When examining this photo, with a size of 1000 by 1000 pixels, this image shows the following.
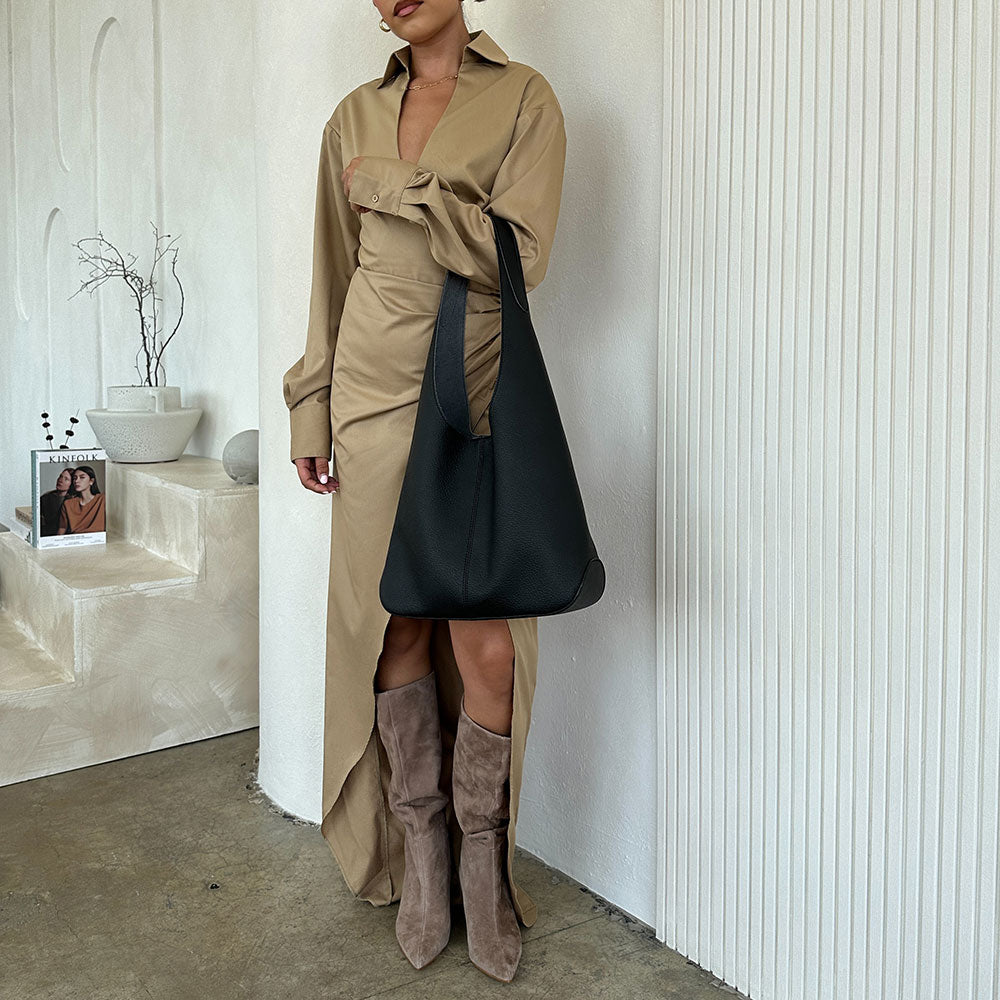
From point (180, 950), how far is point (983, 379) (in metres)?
1.54

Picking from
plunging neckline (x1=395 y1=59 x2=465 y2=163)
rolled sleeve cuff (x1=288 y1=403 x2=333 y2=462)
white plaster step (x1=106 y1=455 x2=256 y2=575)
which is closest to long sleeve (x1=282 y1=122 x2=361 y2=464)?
rolled sleeve cuff (x1=288 y1=403 x2=333 y2=462)

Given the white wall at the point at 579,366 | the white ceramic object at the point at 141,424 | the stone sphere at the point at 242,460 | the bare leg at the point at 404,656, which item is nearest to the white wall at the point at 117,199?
the white ceramic object at the point at 141,424

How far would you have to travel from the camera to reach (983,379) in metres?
1.30

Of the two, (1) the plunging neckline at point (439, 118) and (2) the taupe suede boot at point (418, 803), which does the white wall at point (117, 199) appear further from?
(2) the taupe suede boot at point (418, 803)

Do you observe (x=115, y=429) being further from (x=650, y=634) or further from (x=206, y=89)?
(x=650, y=634)

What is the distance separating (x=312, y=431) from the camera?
1891 millimetres

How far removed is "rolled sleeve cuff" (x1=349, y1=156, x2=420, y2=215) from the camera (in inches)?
62.1

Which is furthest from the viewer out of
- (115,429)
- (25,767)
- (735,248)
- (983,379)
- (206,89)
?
(206,89)

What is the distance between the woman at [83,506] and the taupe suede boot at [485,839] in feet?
5.98

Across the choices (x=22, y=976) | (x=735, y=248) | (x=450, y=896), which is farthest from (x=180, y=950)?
(x=735, y=248)

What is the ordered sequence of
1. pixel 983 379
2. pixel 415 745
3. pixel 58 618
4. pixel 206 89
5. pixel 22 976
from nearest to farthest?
pixel 983 379 < pixel 22 976 < pixel 415 745 < pixel 58 618 < pixel 206 89

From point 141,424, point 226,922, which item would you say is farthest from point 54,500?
point 226,922

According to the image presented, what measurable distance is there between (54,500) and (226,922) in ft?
5.45

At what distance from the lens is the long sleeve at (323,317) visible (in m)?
1.88
